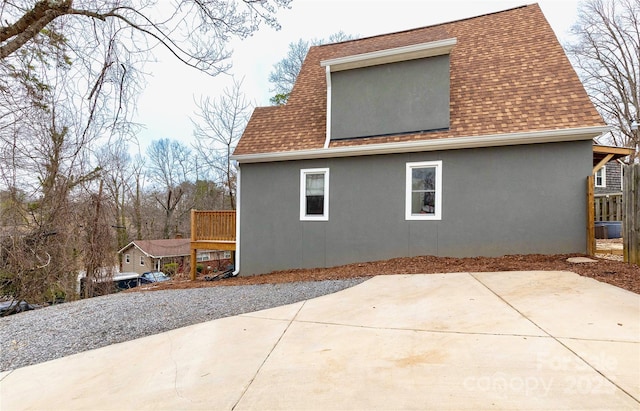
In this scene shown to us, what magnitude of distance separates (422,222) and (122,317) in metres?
6.08

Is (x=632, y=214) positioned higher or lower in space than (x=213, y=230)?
higher

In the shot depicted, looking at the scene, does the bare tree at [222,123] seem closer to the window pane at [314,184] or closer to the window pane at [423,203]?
the window pane at [314,184]

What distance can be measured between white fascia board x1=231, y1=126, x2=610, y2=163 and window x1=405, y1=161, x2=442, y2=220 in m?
0.43

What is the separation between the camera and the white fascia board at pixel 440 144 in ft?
20.2

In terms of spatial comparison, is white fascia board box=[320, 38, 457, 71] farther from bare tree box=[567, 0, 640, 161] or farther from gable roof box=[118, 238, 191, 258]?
gable roof box=[118, 238, 191, 258]

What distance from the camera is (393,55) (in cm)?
755

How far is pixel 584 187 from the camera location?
20.5 ft

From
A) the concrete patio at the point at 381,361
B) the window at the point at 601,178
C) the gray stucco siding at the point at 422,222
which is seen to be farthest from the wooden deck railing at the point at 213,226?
the window at the point at 601,178

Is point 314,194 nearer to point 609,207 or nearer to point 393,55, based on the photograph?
point 393,55

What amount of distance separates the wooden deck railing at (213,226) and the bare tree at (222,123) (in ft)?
32.9

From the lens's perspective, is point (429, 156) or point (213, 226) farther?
point (213, 226)

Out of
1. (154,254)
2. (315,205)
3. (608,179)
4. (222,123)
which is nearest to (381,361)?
(315,205)

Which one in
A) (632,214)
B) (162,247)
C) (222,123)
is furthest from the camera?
(162,247)

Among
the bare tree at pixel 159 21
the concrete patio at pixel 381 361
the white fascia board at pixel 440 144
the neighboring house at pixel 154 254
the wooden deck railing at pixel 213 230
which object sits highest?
the bare tree at pixel 159 21
